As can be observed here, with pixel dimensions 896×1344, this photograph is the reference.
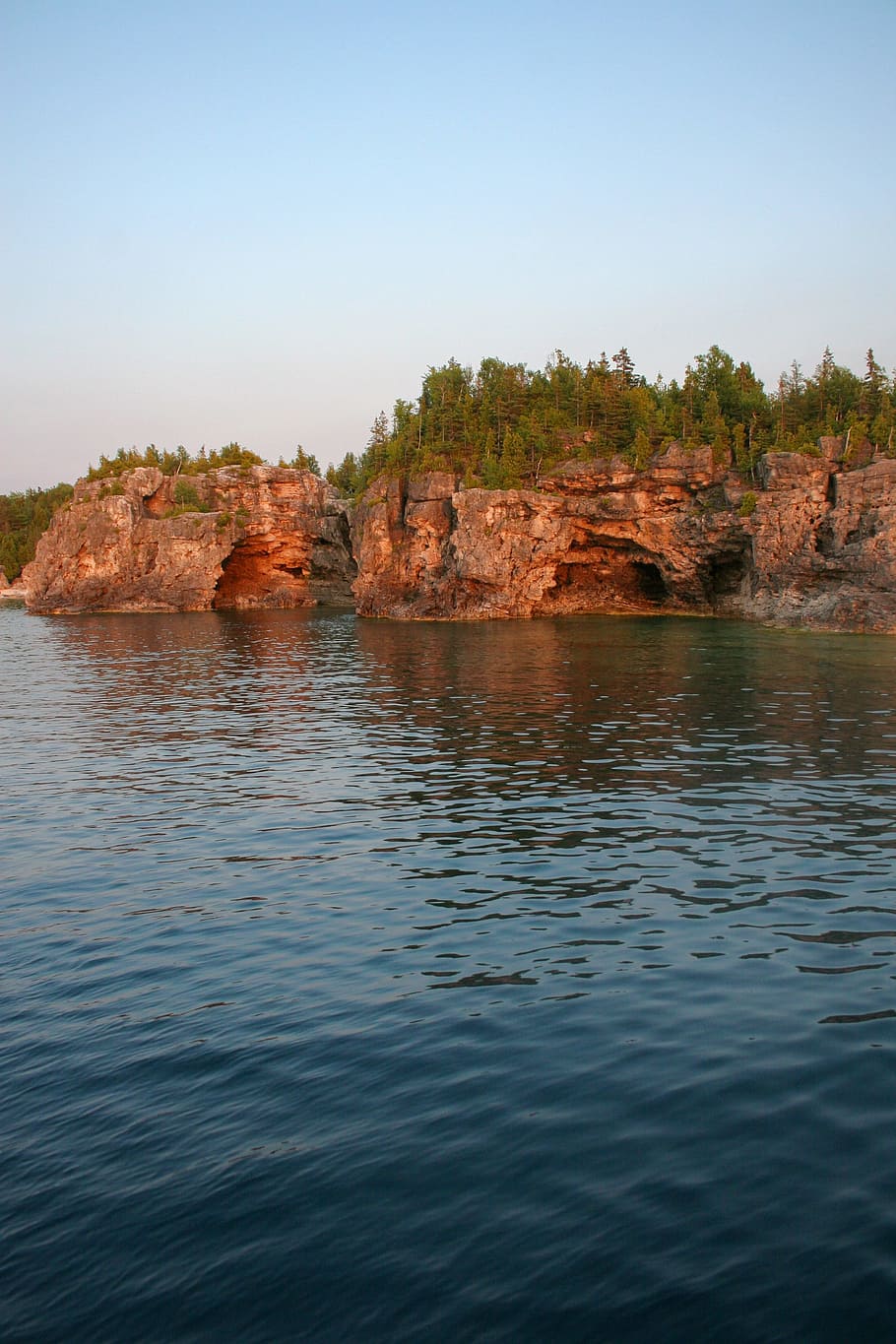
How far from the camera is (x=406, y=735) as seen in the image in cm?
3069

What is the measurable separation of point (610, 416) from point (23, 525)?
140 m

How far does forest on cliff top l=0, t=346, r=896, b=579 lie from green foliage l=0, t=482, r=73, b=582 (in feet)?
295

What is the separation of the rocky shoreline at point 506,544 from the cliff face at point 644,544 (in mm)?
149

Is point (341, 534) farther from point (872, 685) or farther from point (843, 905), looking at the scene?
point (843, 905)

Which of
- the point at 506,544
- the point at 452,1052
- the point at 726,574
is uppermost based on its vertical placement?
the point at 506,544

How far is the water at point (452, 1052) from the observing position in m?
6.63

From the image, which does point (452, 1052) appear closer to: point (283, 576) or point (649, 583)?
point (649, 583)

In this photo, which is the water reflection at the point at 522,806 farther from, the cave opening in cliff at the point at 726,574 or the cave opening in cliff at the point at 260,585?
the cave opening in cliff at the point at 260,585

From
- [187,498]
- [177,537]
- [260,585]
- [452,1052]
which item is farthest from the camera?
[260,585]

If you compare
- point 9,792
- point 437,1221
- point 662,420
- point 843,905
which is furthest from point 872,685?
point 662,420

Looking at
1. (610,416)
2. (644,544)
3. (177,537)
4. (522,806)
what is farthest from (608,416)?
(522,806)

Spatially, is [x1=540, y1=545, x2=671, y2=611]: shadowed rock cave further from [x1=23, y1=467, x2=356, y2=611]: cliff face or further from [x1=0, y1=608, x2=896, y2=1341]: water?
[x1=0, y1=608, x2=896, y2=1341]: water

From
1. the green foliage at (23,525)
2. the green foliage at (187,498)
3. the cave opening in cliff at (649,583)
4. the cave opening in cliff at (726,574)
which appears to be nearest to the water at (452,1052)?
the cave opening in cliff at (726,574)

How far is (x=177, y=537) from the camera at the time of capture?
111m
